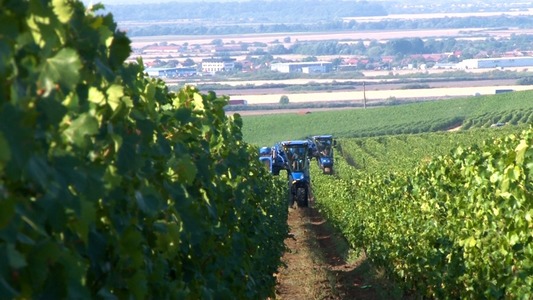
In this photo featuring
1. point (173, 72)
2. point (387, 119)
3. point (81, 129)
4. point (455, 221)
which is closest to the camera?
point (81, 129)

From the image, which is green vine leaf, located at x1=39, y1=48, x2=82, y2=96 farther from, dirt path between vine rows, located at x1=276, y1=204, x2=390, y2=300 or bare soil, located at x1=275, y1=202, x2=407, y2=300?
dirt path between vine rows, located at x1=276, y1=204, x2=390, y2=300

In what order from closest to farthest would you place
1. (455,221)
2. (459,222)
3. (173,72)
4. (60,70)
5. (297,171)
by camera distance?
1. (60,70)
2. (459,222)
3. (455,221)
4. (297,171)
5. (173,72)

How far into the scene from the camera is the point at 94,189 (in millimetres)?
3357

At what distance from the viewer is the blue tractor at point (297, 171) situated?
115 feet

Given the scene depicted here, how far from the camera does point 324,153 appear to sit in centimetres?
4269

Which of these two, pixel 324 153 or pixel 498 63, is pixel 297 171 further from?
pixel 498 63

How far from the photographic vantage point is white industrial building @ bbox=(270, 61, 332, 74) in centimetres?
17738

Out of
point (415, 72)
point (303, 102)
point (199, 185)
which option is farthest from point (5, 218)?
point (415, 72)

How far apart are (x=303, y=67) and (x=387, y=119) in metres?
93.0

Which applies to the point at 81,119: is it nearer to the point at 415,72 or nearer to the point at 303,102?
the point at 303,102

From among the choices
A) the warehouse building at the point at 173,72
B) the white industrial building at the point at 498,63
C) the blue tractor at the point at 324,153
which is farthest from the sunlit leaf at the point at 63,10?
the white industrial building at the point at 498,63

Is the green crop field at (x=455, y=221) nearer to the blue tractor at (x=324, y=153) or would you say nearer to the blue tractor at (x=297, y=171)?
the blue tractor at (x=297, y=171)

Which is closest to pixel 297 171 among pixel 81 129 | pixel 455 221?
pixel 455 221

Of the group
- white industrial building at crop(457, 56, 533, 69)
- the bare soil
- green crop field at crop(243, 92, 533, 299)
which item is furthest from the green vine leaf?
white industrial building at crop(457, 56, 533, 69)
